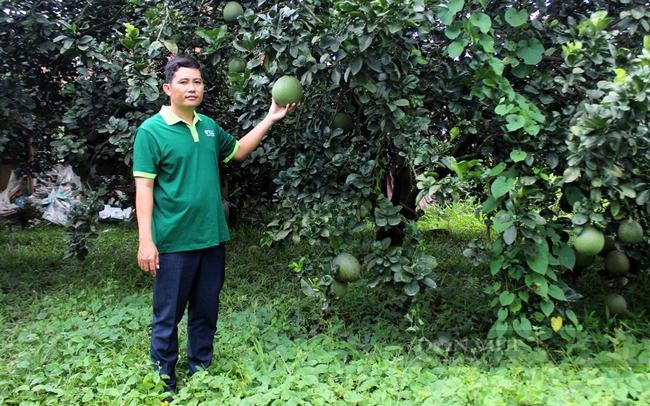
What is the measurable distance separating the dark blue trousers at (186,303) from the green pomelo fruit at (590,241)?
1648 millimetres

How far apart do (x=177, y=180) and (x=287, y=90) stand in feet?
2.05

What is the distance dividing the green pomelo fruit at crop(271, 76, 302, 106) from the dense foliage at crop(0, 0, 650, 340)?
0.19 ft

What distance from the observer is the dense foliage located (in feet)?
6.97

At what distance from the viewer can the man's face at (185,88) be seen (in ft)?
7.16

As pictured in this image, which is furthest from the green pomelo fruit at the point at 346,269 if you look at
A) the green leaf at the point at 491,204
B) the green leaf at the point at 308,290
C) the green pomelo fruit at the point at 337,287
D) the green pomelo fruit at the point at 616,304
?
the green pomelo fruit at the point at 616,304

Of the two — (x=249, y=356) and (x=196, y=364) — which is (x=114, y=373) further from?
(x=249, y=356)

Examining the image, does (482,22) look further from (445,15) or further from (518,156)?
(518,156)

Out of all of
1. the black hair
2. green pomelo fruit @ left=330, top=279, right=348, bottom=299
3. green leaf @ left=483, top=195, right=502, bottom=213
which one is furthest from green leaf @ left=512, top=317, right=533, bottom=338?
the black hair

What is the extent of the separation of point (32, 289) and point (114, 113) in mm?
1551

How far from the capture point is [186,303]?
232 centimetres

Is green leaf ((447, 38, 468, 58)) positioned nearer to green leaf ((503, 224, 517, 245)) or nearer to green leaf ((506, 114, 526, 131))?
green leaf ((506, 114, 526, 131))

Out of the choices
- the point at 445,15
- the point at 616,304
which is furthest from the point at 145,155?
the point at 616,304

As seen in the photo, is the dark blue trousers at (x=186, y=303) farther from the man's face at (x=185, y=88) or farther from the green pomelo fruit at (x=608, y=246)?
the green pomelo fruit at (x=608, y=246)

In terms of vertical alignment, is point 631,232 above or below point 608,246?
above
